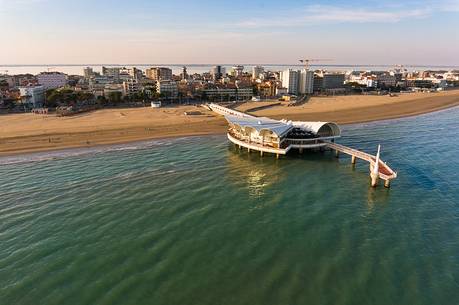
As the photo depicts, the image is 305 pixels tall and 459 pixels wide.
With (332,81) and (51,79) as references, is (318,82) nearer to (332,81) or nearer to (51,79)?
(332,81)

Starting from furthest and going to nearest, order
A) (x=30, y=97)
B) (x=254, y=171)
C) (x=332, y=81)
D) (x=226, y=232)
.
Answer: (x=332, y=81) → (x=30, y=97) → (x=254, y=171) → (x=226, y=232)

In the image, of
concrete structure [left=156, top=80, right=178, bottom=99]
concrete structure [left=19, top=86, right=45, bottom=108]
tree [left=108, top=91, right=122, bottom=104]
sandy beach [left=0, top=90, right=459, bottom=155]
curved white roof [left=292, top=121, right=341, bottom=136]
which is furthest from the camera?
concrete structure [left=156, top=80, right=178, bottom=99]

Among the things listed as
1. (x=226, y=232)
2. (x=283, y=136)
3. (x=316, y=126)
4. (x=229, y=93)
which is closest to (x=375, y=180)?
(x=283, y=136)

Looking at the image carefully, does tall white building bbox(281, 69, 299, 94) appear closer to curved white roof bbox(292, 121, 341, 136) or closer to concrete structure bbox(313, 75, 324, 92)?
concrete structure bbox(313, 75, 324, 92)

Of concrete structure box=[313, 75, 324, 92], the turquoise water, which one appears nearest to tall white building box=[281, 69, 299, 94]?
concrete structure box=[313, 75, 324, 92]

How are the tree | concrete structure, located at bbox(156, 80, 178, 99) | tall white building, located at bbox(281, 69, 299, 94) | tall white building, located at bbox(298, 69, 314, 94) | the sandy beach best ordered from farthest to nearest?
tall white building, located at bbox(298, 69, 314, 94)
tall white building, located at bbox(281, 69, 299, 94)
concrete structure, located at bbox(156, 80, 178, 99)
the tree
the sandy beach

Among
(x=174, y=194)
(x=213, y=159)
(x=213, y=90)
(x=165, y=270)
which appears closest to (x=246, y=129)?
(x=213, y=159)

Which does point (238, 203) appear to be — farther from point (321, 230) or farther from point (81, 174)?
point (81, 174)
